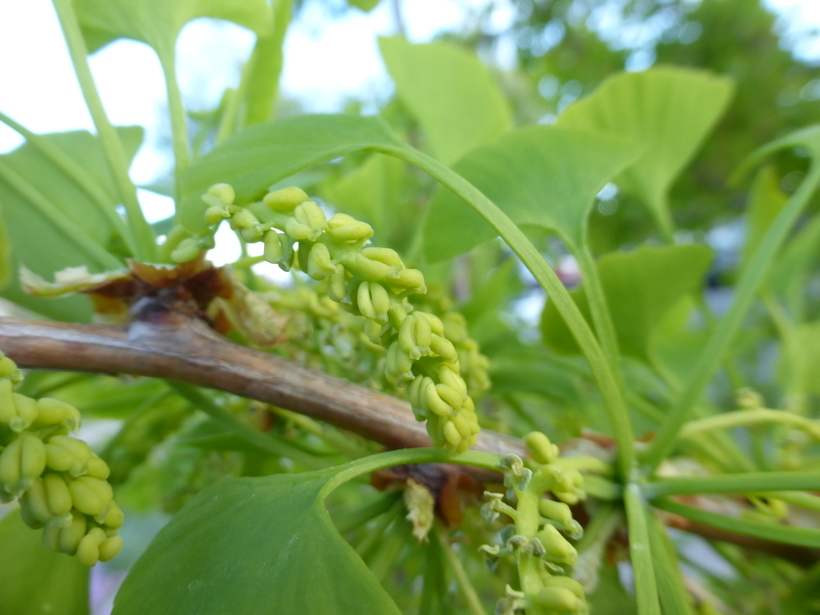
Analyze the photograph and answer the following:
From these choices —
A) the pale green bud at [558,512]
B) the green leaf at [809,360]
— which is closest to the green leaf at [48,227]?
the pale green bud at [558,512]

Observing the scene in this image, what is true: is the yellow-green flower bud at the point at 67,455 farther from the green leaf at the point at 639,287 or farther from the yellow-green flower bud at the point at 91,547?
the green leaf at the point at 639,287

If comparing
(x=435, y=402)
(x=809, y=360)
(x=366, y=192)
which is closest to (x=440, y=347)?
(x=435, y=402)

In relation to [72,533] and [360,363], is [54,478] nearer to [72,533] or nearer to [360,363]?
[72,533]

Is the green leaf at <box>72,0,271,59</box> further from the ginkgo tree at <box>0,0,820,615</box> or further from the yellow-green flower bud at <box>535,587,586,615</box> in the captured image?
the yellow-green flower bud at <box>535,587,586,615</box>

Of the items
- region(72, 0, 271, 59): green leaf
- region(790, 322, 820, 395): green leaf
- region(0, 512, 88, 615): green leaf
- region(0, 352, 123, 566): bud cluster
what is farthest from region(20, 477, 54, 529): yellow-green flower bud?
region(790, 322, 820, 395): green leaf

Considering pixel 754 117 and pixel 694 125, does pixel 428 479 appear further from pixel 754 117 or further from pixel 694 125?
pixel 754 117
